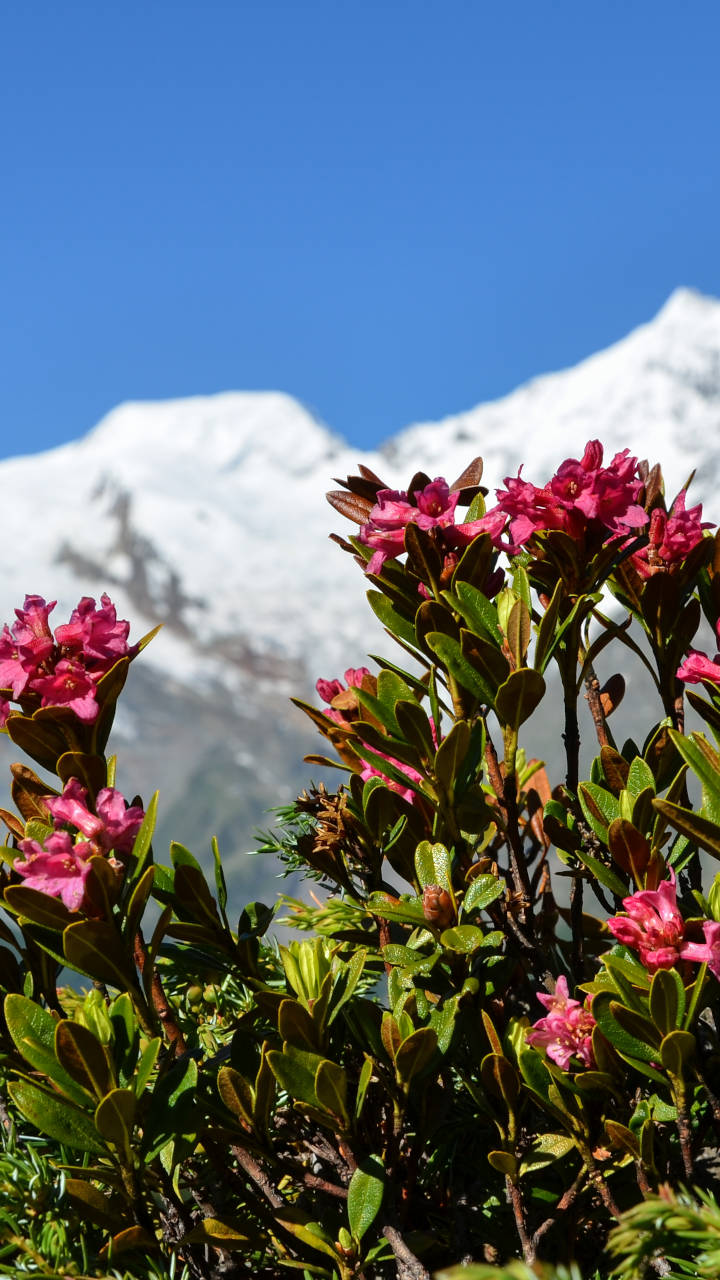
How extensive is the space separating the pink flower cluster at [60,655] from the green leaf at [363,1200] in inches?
17.6

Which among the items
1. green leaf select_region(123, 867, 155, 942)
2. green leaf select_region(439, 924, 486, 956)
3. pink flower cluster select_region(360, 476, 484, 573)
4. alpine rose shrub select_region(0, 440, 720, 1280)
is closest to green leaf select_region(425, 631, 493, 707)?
alpine rose shrub select_region(0, 440, 720, 1280)

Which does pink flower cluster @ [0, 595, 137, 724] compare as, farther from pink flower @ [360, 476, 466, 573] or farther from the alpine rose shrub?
pink flower @ [360, 476, 466, 573]

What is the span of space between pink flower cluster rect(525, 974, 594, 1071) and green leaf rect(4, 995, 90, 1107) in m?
0.38

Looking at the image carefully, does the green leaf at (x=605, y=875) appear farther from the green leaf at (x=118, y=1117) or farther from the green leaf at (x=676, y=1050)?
the green leaf at (x=118, y=1117)

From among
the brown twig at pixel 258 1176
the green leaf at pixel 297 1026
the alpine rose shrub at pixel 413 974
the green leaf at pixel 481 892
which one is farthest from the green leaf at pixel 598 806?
the brown twig at pixel 258 1176

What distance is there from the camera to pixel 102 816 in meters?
0.92

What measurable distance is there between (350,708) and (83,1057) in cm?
55

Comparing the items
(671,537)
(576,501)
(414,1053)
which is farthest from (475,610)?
(414,1053)

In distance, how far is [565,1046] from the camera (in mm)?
930

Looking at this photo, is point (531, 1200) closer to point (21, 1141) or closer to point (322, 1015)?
point (322, 1015)

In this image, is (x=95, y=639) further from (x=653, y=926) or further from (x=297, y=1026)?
(x=653, y=926)

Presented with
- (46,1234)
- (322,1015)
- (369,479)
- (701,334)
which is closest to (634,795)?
(322,1015)

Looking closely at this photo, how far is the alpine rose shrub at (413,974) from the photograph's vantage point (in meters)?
0.86

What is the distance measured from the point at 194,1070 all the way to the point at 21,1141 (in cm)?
24
